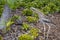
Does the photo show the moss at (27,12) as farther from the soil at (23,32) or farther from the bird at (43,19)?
the soil at (23,32)

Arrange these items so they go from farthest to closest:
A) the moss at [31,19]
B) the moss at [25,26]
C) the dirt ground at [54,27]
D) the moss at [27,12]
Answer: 1. the moss at [27,12]
2. the moss at [31,19]
3. the moss at [25,26]
4. the dirt ground at [54,27]

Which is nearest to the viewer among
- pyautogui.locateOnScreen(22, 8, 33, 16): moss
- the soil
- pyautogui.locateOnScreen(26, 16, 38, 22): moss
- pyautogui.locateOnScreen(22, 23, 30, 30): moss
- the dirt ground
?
the soil

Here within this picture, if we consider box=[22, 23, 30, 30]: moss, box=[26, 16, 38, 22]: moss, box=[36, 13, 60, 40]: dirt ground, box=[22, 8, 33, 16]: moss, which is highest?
box=[22, 8, 33, 16]: moss

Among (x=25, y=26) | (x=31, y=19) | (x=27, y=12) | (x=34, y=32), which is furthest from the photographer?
(x=27, y=12)

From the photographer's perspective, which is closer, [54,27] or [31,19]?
[54,27]

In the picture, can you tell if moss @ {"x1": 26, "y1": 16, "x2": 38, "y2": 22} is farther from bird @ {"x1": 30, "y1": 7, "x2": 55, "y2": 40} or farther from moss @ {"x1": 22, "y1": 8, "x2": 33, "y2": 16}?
moss @ {"x1": 22, "y1": 8, "x2": 33, "y2": 16}

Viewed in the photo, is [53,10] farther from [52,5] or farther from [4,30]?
[4,30]

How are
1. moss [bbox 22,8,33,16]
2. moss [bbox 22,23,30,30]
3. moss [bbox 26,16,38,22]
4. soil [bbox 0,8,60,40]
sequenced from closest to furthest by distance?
soil [bbox 0,8,60,40] < moss [bbox 22,23,30,30] < moss [bbox 26,16,38,22] < moss [bbox 22,8,33,16]

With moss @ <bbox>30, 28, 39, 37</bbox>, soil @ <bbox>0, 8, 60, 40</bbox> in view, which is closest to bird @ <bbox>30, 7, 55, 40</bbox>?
soil @ <bbox>0, 8, 60, 40</bbox>

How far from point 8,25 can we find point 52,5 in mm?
1971

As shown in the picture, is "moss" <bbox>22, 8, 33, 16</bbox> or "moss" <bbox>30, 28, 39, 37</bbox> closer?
"moss" <bbox>30, 28, 39, 37</bbox>

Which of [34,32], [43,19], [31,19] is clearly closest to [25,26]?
[34,32]

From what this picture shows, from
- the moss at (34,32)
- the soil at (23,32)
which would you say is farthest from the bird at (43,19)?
the moss at (34,32)

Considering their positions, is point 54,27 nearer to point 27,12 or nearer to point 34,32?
point 34,32
